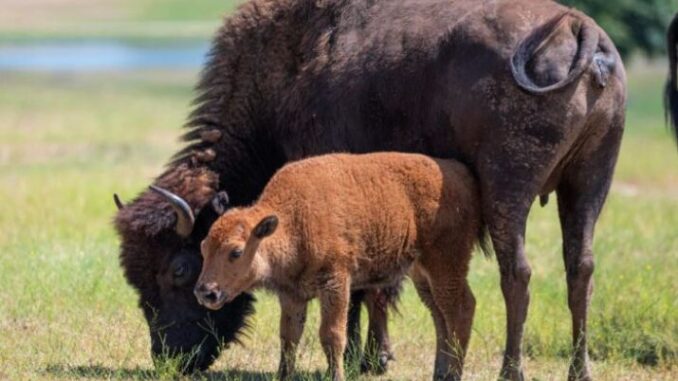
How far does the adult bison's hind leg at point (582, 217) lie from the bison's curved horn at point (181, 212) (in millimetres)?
2170

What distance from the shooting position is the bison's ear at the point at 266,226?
762 centimetres

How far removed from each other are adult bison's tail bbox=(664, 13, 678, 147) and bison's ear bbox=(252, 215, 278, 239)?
3.44 metres

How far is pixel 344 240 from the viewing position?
7980mm

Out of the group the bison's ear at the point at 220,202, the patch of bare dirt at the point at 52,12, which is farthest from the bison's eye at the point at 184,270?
the patch of bare dirt at the point at 52,12

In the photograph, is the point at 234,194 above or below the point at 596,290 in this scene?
above

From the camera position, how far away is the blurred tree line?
26.8 meters

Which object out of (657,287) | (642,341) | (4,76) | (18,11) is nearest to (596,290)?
(657,287)

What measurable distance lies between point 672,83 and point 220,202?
10.3ft

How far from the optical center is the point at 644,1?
27.8 metres

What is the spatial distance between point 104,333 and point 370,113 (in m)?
2.37

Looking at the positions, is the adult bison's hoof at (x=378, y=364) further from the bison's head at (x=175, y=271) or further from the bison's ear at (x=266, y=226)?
the bison's ear at (x=266, y=226)

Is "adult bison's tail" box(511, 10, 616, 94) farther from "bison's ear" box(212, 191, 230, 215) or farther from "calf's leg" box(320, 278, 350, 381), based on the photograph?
"bison's ear" box(212, 191, 230, 215)

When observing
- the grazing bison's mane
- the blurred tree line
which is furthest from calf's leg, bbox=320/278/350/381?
the blurred tree line

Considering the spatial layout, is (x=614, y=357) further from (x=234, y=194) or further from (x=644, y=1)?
(x=644, y=1)
